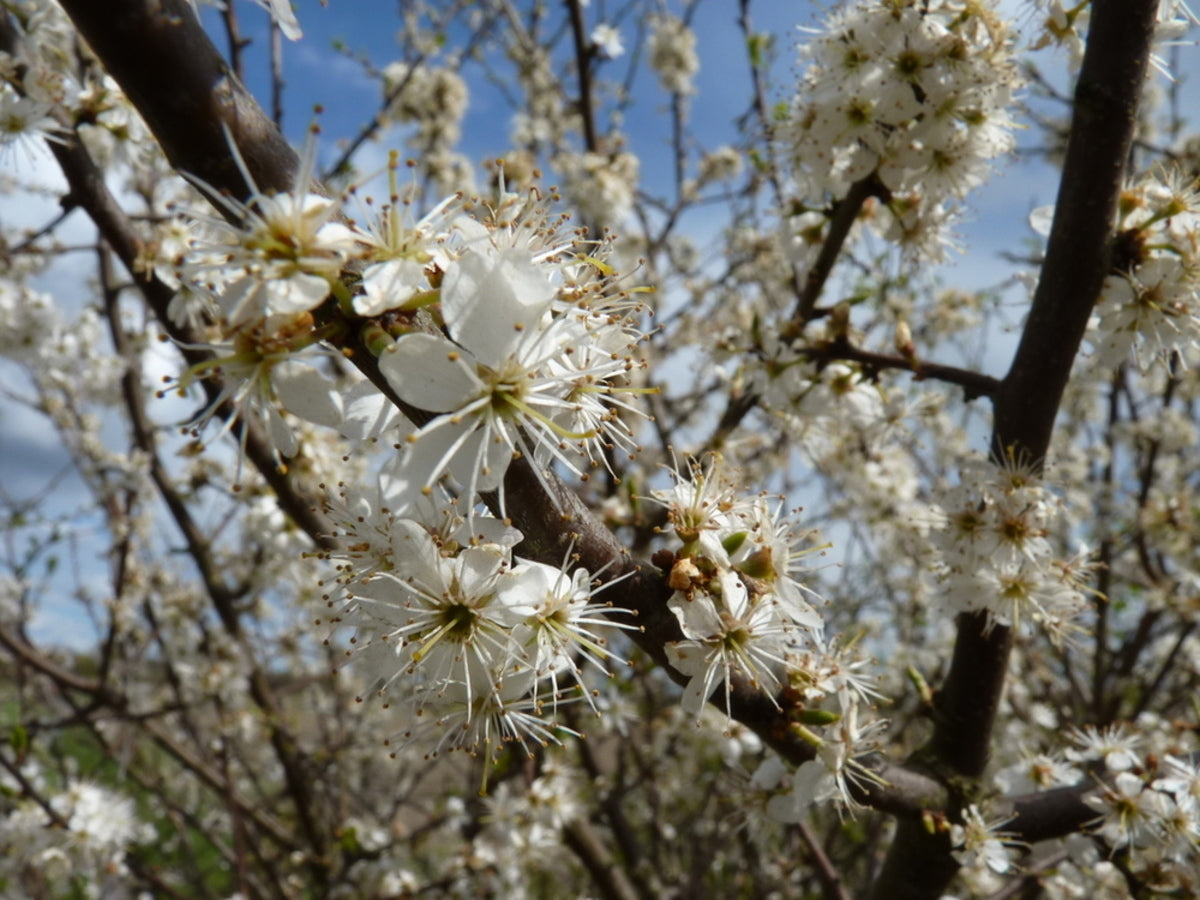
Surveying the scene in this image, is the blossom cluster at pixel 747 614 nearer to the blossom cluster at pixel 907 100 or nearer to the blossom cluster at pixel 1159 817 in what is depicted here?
the blossom cluster at pixel 1159 817

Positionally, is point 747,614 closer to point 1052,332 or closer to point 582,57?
point 1052,332

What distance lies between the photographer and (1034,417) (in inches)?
74.1

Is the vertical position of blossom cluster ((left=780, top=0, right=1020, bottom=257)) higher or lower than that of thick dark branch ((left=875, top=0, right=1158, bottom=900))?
higher

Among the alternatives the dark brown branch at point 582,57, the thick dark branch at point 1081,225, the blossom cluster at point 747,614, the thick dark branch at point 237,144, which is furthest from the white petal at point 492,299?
the dark brown branch at point 582,57

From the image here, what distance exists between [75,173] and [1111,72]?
258cm

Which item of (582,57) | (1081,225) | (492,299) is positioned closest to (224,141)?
(492,299)

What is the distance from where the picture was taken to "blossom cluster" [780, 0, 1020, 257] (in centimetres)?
200

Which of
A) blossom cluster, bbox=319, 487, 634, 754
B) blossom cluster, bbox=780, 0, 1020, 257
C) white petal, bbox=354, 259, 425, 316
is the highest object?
blossom cluster, bbox=780, 0, 1020, 257

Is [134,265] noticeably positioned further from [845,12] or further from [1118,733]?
[1118,733]

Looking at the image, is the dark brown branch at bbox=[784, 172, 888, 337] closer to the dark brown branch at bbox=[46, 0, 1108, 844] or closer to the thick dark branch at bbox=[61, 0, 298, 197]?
the dark brown branch at bbox=[46, 0, 1108, 844]

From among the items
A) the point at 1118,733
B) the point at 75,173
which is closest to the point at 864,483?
the point at 1118,733

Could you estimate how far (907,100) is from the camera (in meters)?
2.00

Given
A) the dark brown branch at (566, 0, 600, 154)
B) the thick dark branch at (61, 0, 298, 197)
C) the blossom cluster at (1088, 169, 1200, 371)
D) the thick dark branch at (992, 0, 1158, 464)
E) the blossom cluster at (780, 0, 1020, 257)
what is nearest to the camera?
the thick dark branch at (61, 0, 298, 197)

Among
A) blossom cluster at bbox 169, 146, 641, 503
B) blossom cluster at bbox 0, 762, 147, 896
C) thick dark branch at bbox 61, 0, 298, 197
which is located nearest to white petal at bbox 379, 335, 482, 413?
blossom cluster at bbox 169, 146, 641, 503
